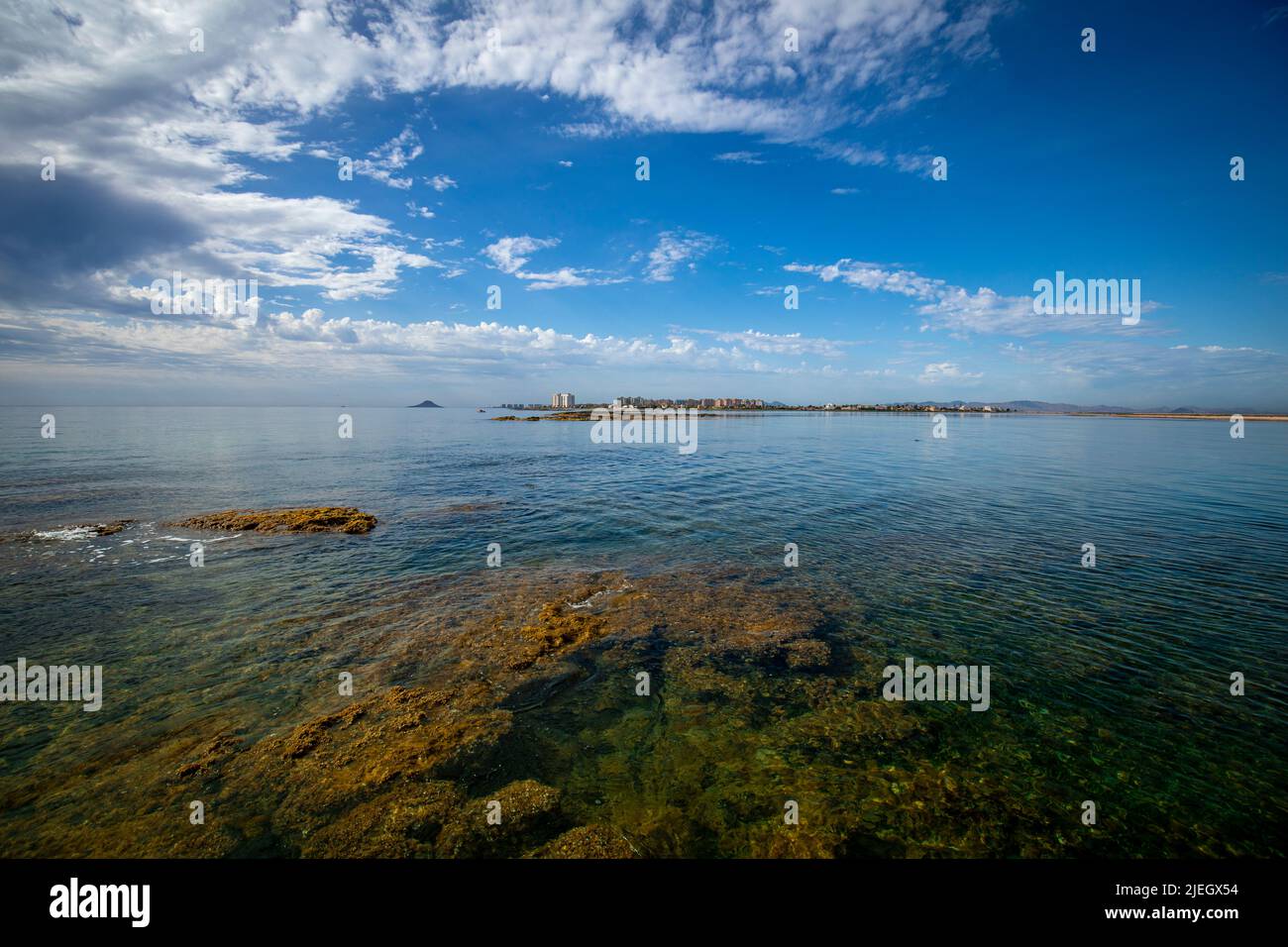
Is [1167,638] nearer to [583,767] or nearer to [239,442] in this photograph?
[583,767]

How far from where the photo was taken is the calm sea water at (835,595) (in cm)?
852

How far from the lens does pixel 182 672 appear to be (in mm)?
11258

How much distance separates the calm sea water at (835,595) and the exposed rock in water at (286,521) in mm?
1241

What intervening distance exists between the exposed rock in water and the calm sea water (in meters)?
1.24

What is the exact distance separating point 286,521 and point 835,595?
2679cm

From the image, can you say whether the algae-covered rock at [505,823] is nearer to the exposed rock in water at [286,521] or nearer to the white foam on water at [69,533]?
the exposed rock in water at [286,521]

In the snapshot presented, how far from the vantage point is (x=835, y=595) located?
1630 cm

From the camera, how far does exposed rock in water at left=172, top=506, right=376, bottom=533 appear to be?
2423 cm

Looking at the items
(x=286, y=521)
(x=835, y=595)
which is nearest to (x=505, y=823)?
(x=835, y=595)

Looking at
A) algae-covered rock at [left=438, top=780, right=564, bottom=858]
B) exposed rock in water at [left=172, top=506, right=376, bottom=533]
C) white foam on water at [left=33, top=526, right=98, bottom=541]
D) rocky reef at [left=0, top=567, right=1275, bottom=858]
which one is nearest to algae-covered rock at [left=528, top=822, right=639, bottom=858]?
rocky reef at [left=0, top=567, right=1275, bottom=858]
